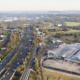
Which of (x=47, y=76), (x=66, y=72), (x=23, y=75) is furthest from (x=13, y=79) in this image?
(x=66, y=72)

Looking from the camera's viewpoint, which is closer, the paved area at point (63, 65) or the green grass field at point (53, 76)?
the green grass field at point (53, 76)

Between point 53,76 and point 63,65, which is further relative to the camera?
point 63,65

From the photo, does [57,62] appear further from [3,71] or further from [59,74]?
[3,71]

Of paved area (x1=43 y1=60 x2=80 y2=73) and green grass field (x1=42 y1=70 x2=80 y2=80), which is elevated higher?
paved area (x1=43 y1=60 x2=80 y2=73)

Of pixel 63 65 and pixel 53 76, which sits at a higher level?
pixel 63 65

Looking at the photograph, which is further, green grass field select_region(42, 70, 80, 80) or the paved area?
the paved area

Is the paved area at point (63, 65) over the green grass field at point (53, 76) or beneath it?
over

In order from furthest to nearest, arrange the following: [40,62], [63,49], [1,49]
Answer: [1,49], [63,49], [40,62]

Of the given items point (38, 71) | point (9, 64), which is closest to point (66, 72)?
point (38, 71)

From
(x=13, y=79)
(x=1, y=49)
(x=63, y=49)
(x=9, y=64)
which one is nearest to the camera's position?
(x=13, y=79)

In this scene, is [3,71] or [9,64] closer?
[3,71]
